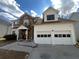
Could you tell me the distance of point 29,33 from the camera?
22.6 meters

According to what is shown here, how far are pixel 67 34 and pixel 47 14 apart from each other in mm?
6074

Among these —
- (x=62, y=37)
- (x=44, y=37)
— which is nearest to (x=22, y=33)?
(x=44, y=37)

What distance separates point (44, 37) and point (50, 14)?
5.23 m

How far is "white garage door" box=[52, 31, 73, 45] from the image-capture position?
1471 cm

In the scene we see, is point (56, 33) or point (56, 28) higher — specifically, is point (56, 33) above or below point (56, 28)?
below

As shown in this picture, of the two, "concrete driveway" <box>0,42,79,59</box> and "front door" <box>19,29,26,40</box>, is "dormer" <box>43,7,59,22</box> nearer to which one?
"concrete driveway" <box>0,42,79,59</box>

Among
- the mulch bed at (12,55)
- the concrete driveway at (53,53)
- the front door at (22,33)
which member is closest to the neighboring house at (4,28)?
the front door at (22,33)

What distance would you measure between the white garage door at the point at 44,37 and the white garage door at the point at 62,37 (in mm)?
941

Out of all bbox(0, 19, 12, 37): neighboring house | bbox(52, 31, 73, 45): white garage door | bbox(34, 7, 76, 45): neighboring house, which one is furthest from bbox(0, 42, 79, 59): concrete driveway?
bbox(0, 19, 12, 37): neighboring house

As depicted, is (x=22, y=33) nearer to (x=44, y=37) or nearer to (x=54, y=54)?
(x=44, y=37)

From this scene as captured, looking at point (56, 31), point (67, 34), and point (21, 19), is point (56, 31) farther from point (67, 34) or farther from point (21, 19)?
point (21, 19)

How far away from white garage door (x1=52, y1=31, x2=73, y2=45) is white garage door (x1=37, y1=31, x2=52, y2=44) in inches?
37.1

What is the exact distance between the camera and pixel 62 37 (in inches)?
593

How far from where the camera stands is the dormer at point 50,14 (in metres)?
17.4
